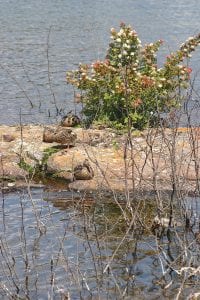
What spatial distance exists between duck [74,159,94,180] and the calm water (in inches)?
145

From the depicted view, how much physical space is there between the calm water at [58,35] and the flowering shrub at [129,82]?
1189mm

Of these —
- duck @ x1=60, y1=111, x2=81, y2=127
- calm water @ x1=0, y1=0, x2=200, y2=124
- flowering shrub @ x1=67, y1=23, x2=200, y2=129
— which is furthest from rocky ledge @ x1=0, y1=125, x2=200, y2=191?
calm water @ x1=0, y1=0, x2=200, y2=124

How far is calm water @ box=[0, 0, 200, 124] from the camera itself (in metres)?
19.1

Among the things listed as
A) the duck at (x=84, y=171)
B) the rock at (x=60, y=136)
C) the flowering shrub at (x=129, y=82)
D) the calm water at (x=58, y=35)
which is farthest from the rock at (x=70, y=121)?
the duck at (x=84, y=171)

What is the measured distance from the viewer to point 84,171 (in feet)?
40.8

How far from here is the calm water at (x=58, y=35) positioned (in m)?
19.1

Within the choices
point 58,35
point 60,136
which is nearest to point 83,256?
point 60,136

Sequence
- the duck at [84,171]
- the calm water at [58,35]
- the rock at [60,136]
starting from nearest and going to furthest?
the duck at [84,171] < the rock at [60,136] < the calm water at [58,35]

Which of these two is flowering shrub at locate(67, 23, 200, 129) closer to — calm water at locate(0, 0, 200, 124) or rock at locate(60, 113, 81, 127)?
rock at locate(60, 113, 81, 127)

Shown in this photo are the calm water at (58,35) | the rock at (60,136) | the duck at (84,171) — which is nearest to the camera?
the duck at (84,171)

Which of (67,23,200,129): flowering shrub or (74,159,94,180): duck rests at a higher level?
(67,23,200,129): flowering shrub

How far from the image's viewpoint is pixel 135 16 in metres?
32.0

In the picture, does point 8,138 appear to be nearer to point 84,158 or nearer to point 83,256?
point 84,158

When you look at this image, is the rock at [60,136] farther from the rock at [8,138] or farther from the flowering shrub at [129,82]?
the flowering shrub at [129,82]
